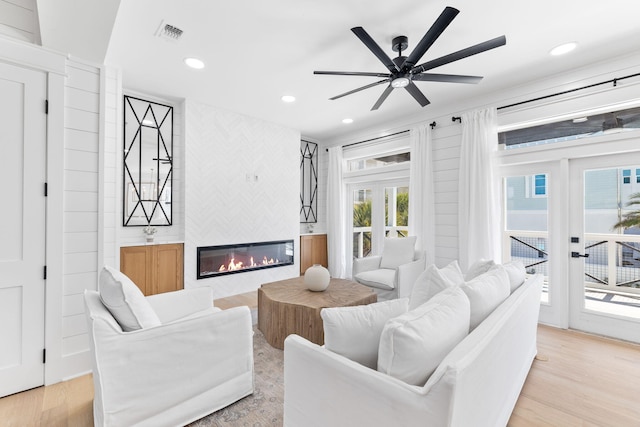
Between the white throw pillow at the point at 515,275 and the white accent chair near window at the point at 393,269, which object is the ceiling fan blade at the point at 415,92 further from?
the white accent chair near window at the point at 393,269

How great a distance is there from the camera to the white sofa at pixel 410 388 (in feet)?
3.15

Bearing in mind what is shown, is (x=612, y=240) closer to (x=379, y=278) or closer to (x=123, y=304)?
(x=379, y=278)

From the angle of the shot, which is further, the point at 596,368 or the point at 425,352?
the point at 596,368

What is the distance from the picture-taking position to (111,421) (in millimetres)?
1501

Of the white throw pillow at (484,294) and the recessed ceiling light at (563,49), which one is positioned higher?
the recessed ceiling light at (563,49)

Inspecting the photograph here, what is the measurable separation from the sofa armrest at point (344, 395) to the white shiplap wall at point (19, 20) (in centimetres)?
292

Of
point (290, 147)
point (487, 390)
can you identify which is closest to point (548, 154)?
point (487, 390)

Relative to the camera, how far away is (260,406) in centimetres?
189

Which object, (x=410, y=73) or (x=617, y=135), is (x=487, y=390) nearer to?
(x=410, y=73)

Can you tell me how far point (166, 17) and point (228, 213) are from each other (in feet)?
8.79

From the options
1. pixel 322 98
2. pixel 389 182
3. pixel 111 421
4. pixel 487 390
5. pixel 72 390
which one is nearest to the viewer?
pixel 487 390

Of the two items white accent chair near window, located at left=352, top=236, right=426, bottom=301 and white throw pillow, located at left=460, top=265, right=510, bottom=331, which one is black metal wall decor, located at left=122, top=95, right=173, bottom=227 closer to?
white accent chair near window, located at left=352, top=236, right=426, bottom=301

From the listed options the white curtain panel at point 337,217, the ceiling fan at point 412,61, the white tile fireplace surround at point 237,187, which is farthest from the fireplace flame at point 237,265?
the ceiling fan at point 412,61

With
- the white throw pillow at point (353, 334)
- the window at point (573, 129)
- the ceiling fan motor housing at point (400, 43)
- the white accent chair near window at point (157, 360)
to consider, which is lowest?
the white accent chair near window at point (157, 360)
